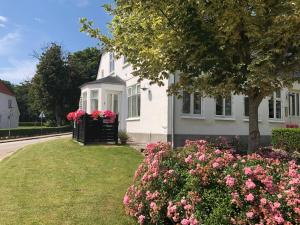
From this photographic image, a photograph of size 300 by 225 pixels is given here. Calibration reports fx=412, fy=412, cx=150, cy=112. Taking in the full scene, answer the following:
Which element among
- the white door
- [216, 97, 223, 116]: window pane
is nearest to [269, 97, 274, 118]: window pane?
[216, 97, 223, 116]: window pane

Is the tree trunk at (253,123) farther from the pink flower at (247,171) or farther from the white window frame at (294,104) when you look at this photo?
the white window frame at (294,104)

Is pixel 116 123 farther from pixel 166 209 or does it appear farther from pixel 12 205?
pixel 166 209

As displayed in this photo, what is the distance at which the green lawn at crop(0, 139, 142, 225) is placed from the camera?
775cm

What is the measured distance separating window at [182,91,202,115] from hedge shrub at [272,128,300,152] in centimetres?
382

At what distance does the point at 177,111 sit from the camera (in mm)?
19141

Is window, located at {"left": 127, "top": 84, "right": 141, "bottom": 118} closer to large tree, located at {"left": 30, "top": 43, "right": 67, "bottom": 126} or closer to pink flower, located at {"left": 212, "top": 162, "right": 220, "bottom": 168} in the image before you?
pink flower, located at {"left": 212, "top": 162, "right": 220, "bottom": 168}

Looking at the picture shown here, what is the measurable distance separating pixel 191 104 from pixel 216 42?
1173 cm

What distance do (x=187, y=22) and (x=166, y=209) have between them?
354cm

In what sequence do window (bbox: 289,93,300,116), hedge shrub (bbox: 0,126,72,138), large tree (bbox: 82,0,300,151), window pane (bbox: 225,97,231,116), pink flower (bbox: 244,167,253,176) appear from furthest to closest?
hedge shrub (bbox: 0,126,72,138) → window (bbox: 289,93,300,116) → window pane (bbox: 225,97,231,116) → large tree (bbox: 82,0,300,151) → pink flower (bbox: 244,167,253,176)

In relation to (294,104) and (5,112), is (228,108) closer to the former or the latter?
(294,104)

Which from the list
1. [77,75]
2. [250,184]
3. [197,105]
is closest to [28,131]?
[77,75]

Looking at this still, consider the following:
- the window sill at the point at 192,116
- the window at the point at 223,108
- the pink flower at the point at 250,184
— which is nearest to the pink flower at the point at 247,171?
the pink flower at the point at 250,184

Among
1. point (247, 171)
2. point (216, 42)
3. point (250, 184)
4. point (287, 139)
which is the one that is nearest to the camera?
point (250, 184)

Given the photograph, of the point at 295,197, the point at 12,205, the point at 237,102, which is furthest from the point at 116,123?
the point at 295,197
